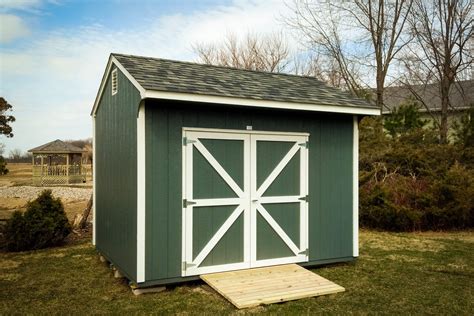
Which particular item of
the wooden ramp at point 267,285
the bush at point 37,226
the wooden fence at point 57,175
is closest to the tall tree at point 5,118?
the bush at point 37,226

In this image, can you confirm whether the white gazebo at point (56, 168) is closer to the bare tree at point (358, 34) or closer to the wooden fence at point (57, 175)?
the wooden fence at point (57, 175)

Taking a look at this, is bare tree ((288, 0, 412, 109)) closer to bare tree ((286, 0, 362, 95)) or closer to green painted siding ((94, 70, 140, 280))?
bare tree ((286, 0, 362, 95))

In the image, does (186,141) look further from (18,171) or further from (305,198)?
(18,171)

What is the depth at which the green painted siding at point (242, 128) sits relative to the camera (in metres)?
5.03

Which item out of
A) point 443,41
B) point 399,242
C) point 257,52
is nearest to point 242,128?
point 399,242

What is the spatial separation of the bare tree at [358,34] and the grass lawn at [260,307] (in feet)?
35.4

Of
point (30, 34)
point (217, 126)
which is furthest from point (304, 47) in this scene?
point (217, 126)

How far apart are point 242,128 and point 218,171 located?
681mm

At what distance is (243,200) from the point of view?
5641 mm

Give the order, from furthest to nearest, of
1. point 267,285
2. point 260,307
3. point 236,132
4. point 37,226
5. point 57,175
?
point 57,175 → point 37,226 → point 236,132 → point 267,285 → point 260,307

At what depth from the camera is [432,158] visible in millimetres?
10953

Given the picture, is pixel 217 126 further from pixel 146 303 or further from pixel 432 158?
pixel 432 158

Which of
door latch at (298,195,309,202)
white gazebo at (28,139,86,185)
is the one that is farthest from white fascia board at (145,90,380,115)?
white gazebo at (28,139,86,185)

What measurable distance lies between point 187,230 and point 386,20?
1486cm
